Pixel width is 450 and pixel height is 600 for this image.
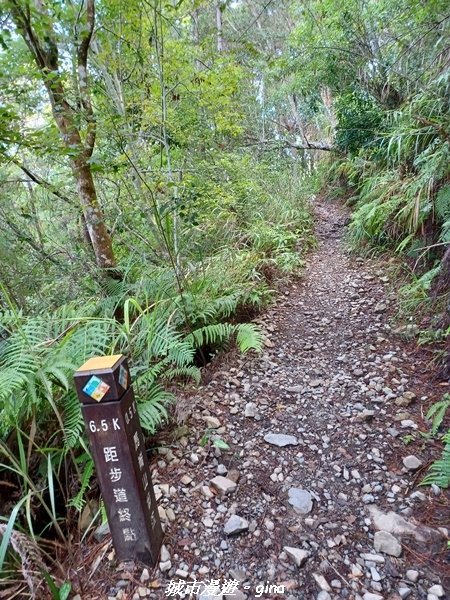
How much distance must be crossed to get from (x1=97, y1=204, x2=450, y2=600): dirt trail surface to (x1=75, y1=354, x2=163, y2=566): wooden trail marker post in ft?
0.47

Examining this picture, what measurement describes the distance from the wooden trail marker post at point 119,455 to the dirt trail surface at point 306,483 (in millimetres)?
144

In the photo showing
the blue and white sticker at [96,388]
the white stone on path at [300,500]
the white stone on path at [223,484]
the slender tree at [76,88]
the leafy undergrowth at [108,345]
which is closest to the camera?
the blue and white sticker at [96,388]

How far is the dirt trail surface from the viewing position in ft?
4.31

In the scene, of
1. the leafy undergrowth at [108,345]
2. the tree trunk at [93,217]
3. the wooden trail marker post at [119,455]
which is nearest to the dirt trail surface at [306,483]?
the wooden trail marker post at [119,455]

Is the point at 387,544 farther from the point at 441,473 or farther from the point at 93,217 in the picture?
the point at 93,217

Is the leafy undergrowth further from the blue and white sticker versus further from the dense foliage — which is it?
the blue and white sticker

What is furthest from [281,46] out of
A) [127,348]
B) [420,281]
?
[127,348]

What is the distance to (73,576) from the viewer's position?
1364 millimetres

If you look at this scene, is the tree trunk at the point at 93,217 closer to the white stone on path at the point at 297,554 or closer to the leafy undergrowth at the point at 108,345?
the leafy undergrowth at the point at 108,345

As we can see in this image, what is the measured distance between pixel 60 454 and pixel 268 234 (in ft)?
12.2

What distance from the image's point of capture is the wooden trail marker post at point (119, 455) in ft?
3.86

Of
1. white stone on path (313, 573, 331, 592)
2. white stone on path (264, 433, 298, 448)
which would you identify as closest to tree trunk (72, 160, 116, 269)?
white stone on path (264, 433, 298, 448)

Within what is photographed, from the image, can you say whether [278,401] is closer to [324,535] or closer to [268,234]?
[324,535]

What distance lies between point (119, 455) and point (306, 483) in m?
1.01
